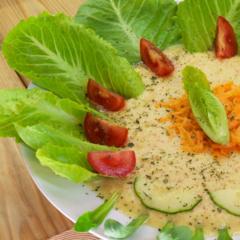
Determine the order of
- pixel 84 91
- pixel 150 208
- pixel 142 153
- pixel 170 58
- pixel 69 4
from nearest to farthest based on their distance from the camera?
1. pixel 150 208
2. pixel 142 153
3. pixel 84 91
4. pixel 170 58
5. pixel 69 4

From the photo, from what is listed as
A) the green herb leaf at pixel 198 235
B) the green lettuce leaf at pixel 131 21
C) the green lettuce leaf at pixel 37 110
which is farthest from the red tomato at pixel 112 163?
the green lettuce leaf at pixel 131 21

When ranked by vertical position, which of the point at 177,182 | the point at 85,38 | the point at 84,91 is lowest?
the point at 177,182

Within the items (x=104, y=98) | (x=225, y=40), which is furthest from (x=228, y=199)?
(x=225, y=40)

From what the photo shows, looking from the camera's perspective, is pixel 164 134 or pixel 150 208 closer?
pixel 150 208

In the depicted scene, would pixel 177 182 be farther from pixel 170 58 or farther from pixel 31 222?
pixel 170 58

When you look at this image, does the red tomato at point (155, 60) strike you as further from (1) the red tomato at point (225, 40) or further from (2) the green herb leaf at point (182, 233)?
(2) the green herb leaf at point (182, 233)

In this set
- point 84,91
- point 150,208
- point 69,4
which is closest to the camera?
point 150,208

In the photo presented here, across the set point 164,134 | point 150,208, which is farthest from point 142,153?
point 150,208
